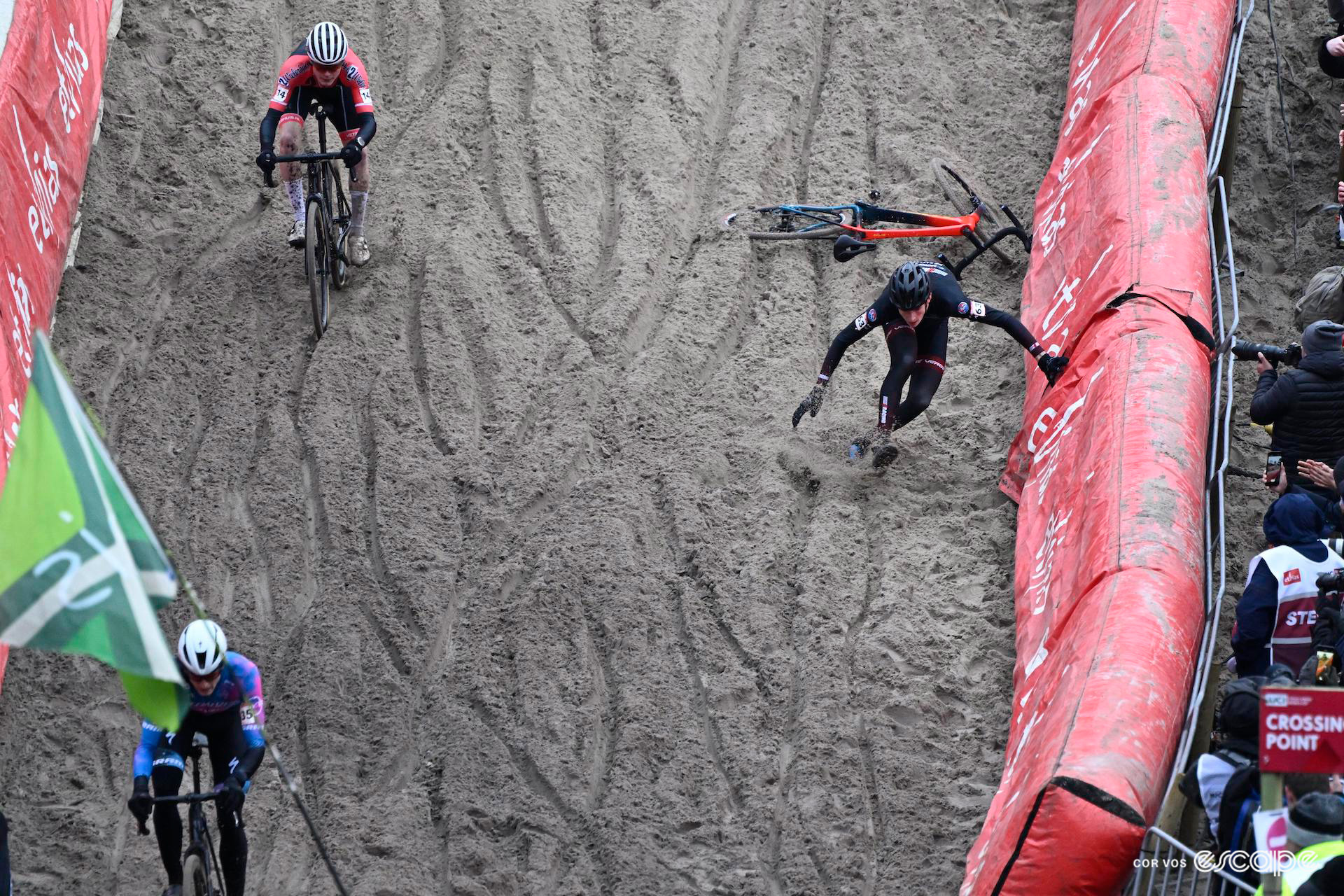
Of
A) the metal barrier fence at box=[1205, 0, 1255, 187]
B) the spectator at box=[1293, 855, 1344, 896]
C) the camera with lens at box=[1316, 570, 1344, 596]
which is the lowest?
the spectator at box=[1293, 855, 1344, 896]

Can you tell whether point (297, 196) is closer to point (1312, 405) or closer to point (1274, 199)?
point (1312, 405)

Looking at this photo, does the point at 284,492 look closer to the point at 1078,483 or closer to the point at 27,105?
the point at 27,105

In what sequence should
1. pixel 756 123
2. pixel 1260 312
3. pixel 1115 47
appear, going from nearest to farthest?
pixel 1260 312
pixel 1115 47
pixel 756 123

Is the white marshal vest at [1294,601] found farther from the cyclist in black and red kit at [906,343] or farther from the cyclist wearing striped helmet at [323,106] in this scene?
the cyclist wearing striped helmet at [323,106]

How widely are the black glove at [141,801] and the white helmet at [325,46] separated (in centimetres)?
560

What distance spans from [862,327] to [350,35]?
234 inches

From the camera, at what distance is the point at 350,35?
12633 mm

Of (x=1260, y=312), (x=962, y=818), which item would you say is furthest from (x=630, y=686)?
(x=1260, y=312)

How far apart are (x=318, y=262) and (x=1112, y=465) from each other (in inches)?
231

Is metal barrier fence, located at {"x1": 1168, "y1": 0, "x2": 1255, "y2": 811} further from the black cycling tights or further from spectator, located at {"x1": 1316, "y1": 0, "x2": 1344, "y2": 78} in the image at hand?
the black cycling tights

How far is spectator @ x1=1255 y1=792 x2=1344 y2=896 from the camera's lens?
4.88 meters

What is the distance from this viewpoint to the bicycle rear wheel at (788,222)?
37.1 feet

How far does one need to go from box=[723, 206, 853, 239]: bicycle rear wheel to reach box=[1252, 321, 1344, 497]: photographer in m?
4.24

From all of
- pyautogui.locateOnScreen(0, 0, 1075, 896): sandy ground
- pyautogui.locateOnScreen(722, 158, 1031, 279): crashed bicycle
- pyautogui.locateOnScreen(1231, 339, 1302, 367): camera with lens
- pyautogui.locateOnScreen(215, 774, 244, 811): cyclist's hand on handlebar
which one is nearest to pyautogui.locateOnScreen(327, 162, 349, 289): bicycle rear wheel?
pyautogui.locateOnScreen(0, 0, 1075, 896): sandy ground
